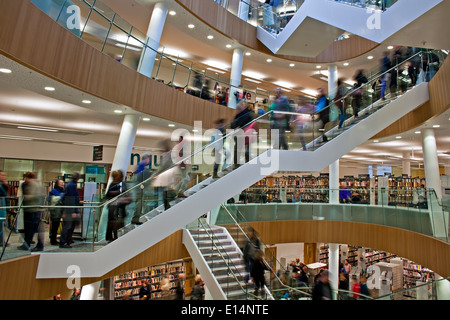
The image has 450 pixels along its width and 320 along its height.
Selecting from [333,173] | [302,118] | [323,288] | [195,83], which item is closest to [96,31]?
[195,83]

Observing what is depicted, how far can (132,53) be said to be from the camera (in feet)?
26.7

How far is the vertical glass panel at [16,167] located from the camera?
470 inches

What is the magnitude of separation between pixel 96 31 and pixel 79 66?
1.20 metres

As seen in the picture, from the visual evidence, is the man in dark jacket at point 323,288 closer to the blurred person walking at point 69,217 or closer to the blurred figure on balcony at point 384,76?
the blurred person walking at point 69,217

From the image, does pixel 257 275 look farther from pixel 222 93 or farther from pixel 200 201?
pixel 222 93

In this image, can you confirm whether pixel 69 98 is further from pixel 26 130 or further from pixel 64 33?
pixel 26 130

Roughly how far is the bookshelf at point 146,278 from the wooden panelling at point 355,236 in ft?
14.5

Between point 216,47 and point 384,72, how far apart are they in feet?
22.7

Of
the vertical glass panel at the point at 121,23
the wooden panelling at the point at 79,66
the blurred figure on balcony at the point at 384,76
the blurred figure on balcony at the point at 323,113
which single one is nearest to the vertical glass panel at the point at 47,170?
the wooden panelling at the point at 79,66

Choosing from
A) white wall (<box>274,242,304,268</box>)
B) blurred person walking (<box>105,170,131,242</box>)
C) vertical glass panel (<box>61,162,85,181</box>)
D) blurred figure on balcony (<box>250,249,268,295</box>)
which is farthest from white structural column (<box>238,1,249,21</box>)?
white wall (<box>274,242,304,268</box>)

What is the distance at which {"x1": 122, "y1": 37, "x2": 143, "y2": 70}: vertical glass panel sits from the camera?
7969mm

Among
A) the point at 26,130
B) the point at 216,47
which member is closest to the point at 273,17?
the point at 216,47

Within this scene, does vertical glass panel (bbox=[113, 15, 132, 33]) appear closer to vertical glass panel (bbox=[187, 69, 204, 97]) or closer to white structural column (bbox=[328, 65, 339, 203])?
vertical glass panel (bbox=[187, 69, 204, 97])
